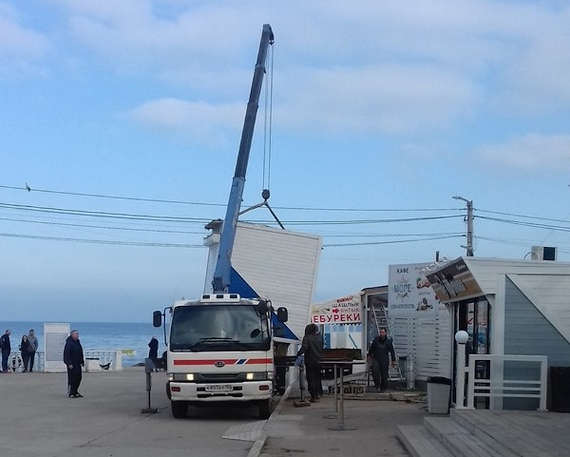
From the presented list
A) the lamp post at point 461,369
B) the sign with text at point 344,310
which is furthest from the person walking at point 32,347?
the lamp post at point 461,369

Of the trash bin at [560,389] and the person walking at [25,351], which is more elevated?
the trash bin at [560,389]

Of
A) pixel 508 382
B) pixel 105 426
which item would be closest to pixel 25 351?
pixel 105 426

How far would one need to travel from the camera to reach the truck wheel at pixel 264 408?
18531 mm

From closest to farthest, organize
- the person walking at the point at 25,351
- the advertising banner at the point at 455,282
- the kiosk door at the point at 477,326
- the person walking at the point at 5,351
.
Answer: the advertising banner at the point at 455,282 < the kiosk door at the point at 477,326 < the person walking at the point at 5,351 < the person walking at the point at 25,351

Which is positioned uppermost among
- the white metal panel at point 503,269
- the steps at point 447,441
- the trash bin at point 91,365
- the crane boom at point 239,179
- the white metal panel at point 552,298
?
the crane boom at point 239,179

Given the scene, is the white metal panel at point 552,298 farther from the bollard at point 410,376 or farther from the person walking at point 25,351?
the person walking at point 25,351

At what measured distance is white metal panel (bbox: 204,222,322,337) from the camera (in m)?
24.1

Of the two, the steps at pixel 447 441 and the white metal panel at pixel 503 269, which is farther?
the white metal panel at pixel 503 269

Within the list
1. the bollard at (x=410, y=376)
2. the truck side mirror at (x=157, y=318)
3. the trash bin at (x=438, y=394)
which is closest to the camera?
the trash bin at (x=438, y=394)

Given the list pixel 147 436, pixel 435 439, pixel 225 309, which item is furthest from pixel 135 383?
pixel 435 439

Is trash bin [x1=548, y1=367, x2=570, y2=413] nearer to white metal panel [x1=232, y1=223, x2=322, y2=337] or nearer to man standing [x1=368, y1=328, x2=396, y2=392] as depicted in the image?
man standing [x1=368, y1=328, x2=396, y2=392]

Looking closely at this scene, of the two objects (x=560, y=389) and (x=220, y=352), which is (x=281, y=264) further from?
(x=560, y=389)

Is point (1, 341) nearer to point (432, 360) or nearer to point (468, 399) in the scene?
point (432, 360)

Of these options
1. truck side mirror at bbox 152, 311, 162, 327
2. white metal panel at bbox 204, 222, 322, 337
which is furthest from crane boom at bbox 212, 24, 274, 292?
truck side mirror at bbox 152, 311, 162, 327
